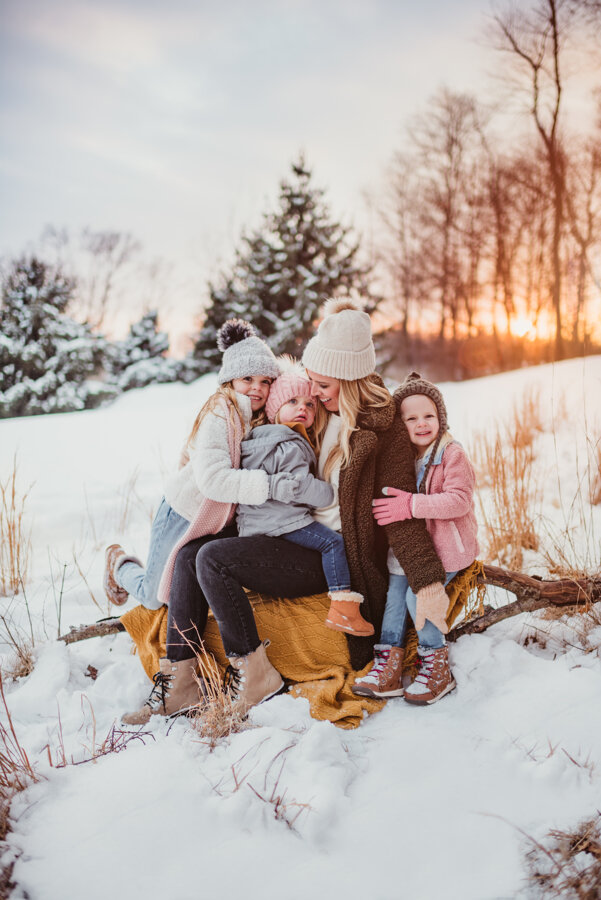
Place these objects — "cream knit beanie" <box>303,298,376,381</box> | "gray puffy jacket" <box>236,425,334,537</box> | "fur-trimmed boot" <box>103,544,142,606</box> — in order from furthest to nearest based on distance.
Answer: "fur-trimmed boot" <box>103,544,142,606</box> < "cream knit beanie" <box>303,298,376,381</box> < "gray puffy jacket" <box>236,425,334,537</box>

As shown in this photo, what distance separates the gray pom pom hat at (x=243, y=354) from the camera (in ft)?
8.36

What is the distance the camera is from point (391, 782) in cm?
179

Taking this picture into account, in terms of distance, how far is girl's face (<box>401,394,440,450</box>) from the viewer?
243 cm

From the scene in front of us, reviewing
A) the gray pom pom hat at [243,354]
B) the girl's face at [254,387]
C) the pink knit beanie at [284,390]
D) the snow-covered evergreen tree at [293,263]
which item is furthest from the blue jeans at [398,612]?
the snow-covered evergreen tree at [293,263]

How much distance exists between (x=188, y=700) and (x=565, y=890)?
1.49 m

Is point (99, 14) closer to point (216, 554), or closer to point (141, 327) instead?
point (216, 554)

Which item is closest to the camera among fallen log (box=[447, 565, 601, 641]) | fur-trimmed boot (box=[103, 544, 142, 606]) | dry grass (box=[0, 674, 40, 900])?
dry grass (box=[0, 674, 40, 900])

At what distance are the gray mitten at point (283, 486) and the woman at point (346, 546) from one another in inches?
8.2

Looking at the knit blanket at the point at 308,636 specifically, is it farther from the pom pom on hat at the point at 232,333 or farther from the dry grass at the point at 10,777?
the pom pom on hat at the point at 232,333

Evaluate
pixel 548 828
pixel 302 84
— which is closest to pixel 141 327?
pixel 302 84

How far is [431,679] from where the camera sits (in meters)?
2.25

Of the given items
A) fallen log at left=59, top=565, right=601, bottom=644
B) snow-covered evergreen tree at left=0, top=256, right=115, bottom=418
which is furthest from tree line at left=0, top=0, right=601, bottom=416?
fallen log at left=59, top=565, right=601, bottom=644

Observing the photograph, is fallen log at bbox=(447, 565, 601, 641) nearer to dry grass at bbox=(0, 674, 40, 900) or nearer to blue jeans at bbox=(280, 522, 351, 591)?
blue jeans at bbox=(280, 522, 351, 591)

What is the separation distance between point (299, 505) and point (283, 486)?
199mm
